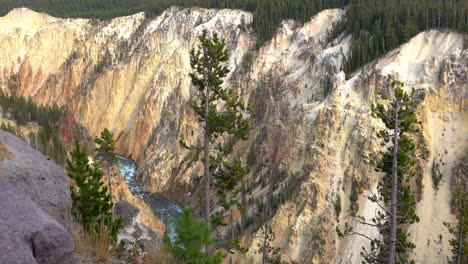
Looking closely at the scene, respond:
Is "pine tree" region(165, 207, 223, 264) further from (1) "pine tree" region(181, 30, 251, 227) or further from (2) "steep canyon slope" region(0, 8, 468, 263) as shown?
(2) "steep canyon slope" region(0, 8, 468, 263)

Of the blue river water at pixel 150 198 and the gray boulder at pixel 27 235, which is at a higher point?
the gray boulder at pixel 27 235

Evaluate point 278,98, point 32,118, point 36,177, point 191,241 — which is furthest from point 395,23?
point 36,177

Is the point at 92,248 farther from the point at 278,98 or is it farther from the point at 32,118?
the point at 278,98

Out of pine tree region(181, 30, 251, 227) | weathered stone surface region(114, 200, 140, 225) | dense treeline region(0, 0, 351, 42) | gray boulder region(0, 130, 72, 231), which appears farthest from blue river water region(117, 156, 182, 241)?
gray boulder region(0, 130, 72, 231)

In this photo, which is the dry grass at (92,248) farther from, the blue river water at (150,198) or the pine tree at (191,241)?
the blue river water at (150,198)

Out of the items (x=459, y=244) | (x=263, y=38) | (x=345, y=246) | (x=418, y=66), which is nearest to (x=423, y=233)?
(x=345, y=246)

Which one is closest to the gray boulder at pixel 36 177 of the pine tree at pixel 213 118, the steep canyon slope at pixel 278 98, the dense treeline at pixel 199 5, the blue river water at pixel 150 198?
the pine tree at pixel 213 118
